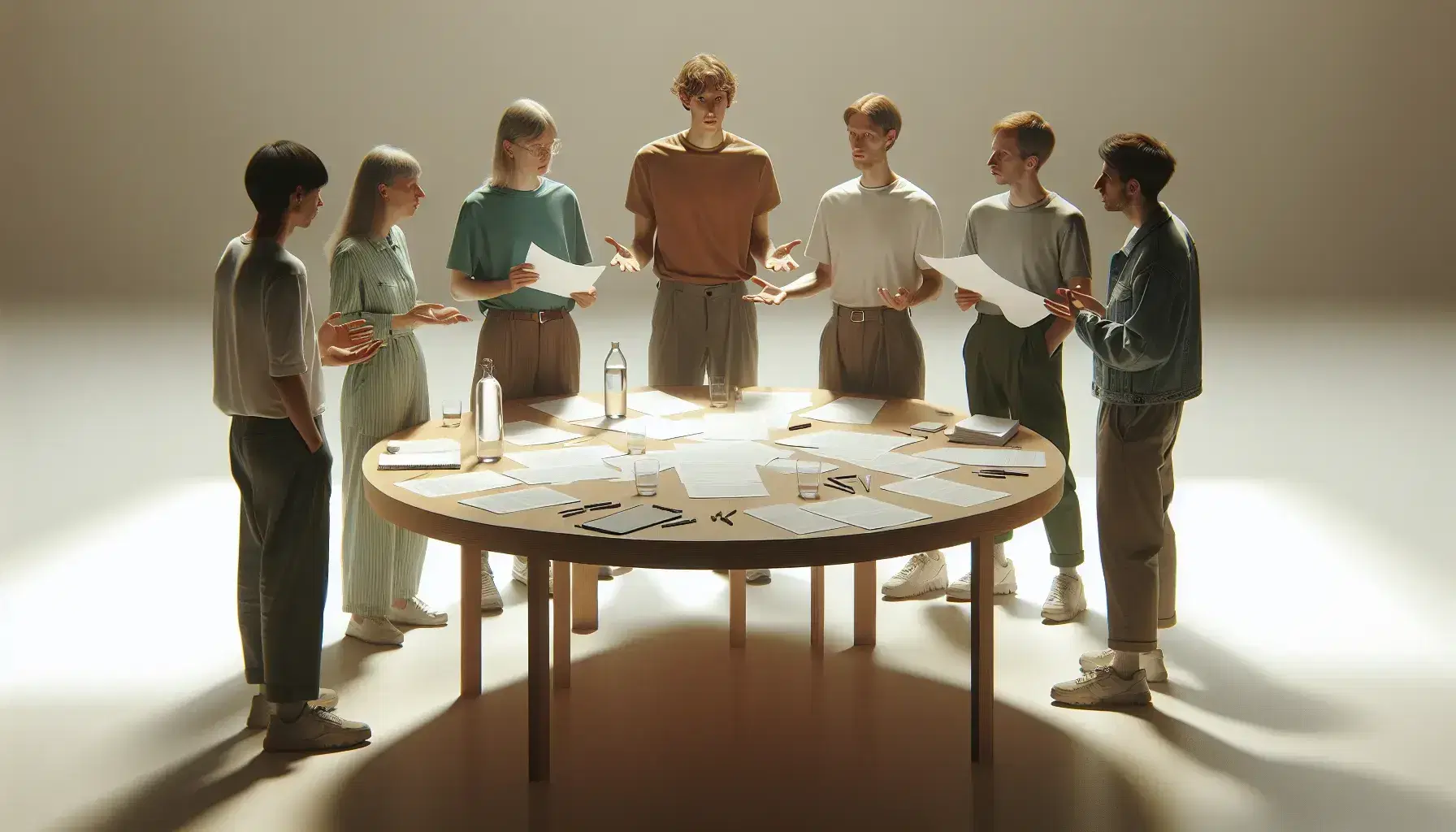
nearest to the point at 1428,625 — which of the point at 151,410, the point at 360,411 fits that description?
the point at 360,411

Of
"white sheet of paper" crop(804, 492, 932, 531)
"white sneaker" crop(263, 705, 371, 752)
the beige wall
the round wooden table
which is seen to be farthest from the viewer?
the beige wall

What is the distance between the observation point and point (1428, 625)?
4.30m

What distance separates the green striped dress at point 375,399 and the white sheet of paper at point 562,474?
909 millimetres

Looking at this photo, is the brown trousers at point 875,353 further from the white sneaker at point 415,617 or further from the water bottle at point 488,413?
the white sneaker at point 415,617

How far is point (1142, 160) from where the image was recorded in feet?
11.4

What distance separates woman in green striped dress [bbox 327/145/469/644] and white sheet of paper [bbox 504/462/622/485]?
833 mm

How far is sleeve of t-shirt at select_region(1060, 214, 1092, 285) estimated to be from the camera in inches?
168

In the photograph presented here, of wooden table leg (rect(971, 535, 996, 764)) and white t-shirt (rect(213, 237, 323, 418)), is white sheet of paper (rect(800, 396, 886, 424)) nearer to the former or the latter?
wooden table leg (rect(971, 535, 996, 764))

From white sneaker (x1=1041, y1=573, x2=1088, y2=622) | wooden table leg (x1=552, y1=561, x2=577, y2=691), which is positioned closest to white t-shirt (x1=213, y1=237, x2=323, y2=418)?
wooden table leg (x1=552, y1=561, x2=577, y2=691)

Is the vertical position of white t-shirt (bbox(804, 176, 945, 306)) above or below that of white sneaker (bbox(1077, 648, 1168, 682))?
above

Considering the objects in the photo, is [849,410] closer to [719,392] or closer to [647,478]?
[719,392]

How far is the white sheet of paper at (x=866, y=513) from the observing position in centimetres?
291

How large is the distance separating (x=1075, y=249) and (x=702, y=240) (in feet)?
4.48

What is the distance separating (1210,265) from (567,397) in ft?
29.9
